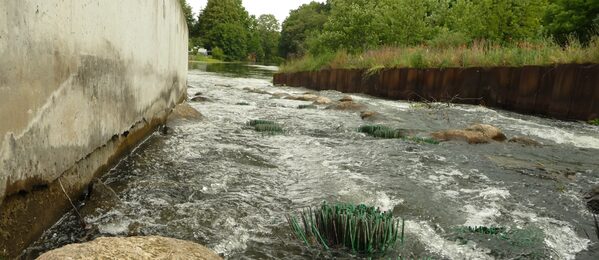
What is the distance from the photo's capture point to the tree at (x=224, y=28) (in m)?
98.9

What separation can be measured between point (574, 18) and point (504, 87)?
38.1 feet

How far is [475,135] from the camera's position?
7016 millimetres

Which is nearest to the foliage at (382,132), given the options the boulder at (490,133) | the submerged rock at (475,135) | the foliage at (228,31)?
the submerged rock at (475,135)

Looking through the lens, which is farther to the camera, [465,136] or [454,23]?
[454,23]

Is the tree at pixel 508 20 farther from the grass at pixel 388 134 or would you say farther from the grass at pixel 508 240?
the grass at pixel 508 240

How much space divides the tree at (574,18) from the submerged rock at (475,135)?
1481cm

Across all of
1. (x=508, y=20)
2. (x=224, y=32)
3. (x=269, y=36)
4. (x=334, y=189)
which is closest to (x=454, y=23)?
(x=508, y=20)

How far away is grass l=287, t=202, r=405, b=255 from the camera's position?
2.82 metres

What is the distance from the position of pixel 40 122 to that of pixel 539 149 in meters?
6.47

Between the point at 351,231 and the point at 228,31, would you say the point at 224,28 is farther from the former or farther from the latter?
the point at 351,231

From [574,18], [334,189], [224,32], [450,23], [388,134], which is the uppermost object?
[224,32]

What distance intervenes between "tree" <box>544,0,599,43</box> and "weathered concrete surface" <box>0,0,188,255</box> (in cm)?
2005

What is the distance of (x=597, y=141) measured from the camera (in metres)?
7.09

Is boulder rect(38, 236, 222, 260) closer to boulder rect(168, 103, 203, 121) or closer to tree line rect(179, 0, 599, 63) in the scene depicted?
boulder rect(168, 103, 203, 121)
